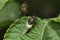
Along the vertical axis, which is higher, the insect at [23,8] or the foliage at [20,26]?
the insect at [23,8]

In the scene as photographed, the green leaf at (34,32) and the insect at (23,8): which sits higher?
the insect at (23,8)

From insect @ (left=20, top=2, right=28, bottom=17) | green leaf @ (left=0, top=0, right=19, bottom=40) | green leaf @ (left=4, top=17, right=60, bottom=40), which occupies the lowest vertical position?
green leaf @ (left=4, top=17, right=60, bottom=40)

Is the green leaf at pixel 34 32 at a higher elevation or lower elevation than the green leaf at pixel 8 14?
lower

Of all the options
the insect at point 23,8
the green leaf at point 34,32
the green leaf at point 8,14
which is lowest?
the green leaf at point 34,32

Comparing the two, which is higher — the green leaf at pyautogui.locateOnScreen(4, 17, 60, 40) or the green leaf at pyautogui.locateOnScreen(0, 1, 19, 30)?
the green leaf at pyautogui.locateOnScreen(0, 1, 19, 30)

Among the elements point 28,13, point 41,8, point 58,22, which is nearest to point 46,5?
point 41,8

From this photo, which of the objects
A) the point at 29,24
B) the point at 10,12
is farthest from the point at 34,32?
the point at 10,12

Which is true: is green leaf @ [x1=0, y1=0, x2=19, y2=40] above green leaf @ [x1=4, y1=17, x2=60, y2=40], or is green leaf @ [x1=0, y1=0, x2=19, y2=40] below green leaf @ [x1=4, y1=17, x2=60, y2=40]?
above

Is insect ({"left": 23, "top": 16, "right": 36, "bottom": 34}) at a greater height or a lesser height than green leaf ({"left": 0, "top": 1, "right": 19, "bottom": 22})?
lesser

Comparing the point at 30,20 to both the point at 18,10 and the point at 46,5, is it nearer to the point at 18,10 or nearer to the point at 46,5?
the point at 18,10
